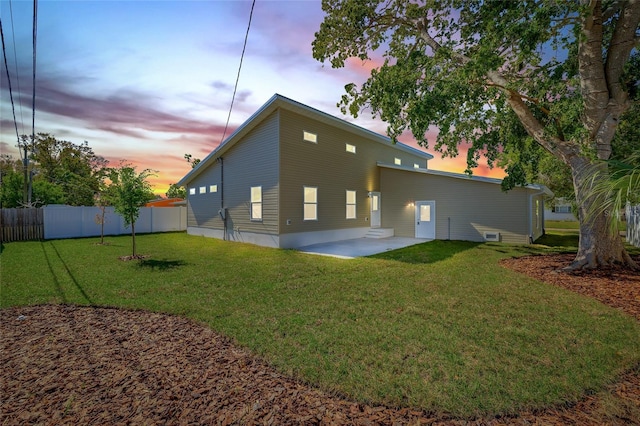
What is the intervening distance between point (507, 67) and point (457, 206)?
748cm

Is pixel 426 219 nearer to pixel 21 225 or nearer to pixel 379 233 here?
pixel 379 233

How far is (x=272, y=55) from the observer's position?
8.35 m

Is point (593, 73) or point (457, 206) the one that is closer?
point (593, 73)

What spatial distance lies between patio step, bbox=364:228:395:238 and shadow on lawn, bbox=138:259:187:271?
398 inches

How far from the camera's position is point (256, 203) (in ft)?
44.8

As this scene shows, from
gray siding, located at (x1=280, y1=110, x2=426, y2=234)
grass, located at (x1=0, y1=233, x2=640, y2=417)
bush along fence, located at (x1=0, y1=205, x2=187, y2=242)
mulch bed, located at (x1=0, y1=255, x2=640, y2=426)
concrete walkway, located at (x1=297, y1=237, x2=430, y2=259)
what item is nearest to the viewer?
mulch bed, located at (x1=0, y1=255, x2=640, y2=426)

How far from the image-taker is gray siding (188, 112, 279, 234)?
492 inches

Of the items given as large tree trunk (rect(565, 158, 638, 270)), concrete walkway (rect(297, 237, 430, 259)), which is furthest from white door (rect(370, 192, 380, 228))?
large tree trunk (rect(565, 158, 638, 270))

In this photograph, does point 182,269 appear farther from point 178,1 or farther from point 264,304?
point 178,1

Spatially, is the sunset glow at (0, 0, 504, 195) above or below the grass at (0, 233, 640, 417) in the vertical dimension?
above

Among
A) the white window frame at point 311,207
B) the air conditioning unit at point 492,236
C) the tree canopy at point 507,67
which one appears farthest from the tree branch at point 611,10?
the white window frame at point 311,207

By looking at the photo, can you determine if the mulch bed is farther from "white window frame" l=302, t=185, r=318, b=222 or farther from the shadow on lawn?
"white window frame" l=302, t=185, r=318, b=222

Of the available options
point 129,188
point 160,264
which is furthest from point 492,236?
point 129,188

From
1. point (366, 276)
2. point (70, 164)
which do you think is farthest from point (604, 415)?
point (70, 164)
